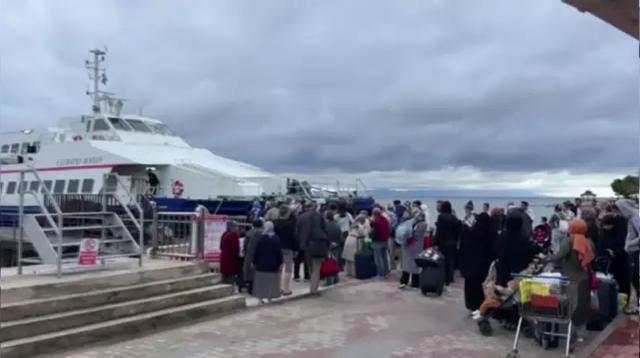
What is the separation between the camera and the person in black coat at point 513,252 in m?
8.43

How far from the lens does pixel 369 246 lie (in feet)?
45.7

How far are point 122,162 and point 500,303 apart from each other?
17054 mm

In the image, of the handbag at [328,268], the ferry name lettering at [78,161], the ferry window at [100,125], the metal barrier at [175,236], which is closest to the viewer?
the metal barrier at [175,236]

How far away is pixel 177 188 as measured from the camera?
2259cm

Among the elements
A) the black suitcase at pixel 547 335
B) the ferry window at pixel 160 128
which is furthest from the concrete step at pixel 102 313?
the ferry window at pixel 160 128

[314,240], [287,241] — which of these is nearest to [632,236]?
[314,240]

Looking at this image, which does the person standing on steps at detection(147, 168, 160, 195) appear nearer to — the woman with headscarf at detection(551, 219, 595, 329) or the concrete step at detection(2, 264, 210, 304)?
the concrete step at detection(2, 264, 210, 304)

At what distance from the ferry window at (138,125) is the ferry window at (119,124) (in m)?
0.29

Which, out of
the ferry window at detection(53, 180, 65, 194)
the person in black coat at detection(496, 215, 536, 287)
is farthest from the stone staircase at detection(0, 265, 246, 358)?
the ferry window at detection(53, 180, 65, 194)

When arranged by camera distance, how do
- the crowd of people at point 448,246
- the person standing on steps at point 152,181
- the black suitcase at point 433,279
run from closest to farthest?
the crowd of people at point 448,246 < the black suitcase at point 433,279 < the person standing on steps at point 152,181

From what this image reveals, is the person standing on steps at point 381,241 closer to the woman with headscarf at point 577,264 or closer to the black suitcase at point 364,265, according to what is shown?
the black suitcase at point 364,265

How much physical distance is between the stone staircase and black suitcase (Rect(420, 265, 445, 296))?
3289 millimetres

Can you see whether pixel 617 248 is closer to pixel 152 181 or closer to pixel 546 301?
pixel 546 301

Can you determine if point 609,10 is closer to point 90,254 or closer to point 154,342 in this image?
point 154,342
